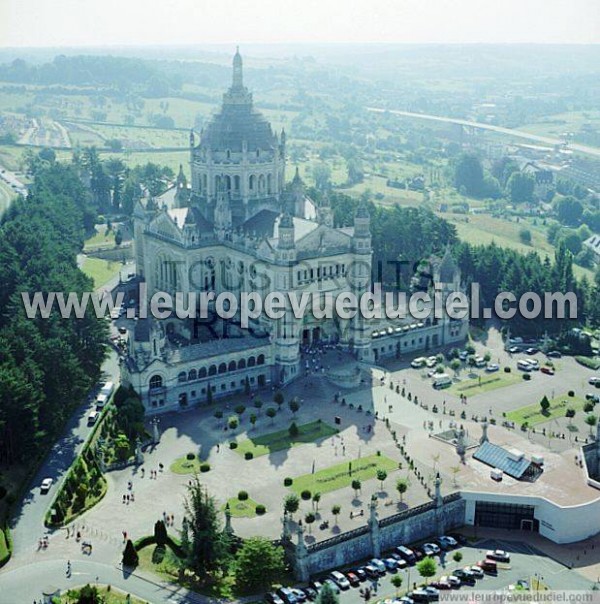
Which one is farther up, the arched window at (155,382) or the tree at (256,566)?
the arched window at (155,382)

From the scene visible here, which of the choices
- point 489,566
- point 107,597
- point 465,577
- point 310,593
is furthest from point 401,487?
point 107,597

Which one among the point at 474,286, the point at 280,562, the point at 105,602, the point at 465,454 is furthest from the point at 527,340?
the point at 105,602

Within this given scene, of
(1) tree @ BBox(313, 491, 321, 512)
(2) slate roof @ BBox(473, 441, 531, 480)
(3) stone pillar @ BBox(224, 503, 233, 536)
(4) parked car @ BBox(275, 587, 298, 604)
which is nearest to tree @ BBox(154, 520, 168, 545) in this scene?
(3) stone pillar @ BBox(224, 503, 233, 536)

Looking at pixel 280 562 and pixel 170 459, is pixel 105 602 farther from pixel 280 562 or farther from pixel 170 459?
pixel 170 459

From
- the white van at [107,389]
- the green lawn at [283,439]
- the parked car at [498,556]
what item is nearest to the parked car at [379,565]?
the parked car at [498,556]

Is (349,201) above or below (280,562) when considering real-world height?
above

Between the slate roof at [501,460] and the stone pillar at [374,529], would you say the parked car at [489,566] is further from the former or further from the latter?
the slate roof at [501,460]
